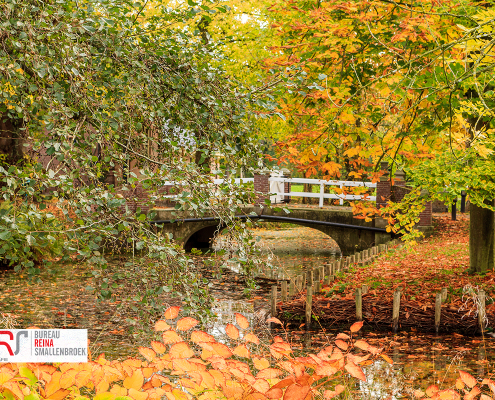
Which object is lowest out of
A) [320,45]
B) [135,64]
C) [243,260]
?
[243,260]

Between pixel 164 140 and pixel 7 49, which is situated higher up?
pixel 7 49

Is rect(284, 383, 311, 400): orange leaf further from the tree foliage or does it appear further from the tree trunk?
the tree trunk

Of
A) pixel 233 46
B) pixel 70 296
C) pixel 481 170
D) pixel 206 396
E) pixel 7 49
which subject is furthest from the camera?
pixel 233 46

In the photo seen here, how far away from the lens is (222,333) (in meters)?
8.26

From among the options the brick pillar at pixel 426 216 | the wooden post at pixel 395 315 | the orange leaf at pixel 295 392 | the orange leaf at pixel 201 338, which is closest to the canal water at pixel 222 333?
the wooden post at pixel 395 315

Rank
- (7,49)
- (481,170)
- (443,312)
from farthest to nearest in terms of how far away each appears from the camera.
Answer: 1. (443,312)
2. (481,170)
3. (7,49)

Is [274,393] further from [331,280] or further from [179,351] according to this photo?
[331,280]

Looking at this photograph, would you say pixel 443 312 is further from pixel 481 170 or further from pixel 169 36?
pixel 169 36

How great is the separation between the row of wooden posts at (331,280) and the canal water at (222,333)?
0.32m

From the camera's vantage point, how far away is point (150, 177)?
3.10 m

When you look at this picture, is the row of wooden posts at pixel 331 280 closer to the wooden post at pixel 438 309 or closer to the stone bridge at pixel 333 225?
the wooden post at pixel 438 309

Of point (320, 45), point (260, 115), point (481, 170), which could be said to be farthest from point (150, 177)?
point (481, 170)

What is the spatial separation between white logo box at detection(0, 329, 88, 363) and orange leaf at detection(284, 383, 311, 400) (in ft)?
2.78

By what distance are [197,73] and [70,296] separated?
9044 millimetres
